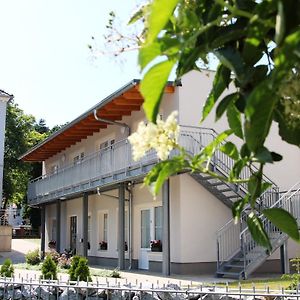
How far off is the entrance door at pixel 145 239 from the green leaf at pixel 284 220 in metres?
17.2

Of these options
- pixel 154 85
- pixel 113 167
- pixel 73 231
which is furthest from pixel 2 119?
pixel 154 85

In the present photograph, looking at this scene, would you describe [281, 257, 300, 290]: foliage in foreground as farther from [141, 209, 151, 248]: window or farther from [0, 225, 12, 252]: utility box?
[0, 225, 12, 252]: utility box

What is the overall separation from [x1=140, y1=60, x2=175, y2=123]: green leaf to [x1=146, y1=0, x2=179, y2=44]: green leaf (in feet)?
0.31

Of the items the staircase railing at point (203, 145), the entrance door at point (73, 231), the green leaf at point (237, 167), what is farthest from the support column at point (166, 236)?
the green leaf at point (237, 167)

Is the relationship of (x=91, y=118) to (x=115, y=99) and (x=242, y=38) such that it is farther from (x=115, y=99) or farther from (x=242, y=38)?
(x=242, y=38)

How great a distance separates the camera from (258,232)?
156 centimetres

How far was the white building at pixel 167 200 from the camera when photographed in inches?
611

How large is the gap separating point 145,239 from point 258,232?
17567 mm

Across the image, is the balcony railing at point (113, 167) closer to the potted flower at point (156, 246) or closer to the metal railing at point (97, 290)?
the potted flower at point (156, 246)

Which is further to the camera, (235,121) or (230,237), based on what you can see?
(230,237)

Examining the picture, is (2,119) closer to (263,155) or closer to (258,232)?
(258,232)

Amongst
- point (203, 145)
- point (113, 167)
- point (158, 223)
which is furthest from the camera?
point (158, 223)

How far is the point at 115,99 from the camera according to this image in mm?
17656

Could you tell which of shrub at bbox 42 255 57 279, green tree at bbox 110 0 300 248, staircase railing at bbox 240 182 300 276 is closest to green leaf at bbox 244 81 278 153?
green tree at bbox 110 0 300 248
